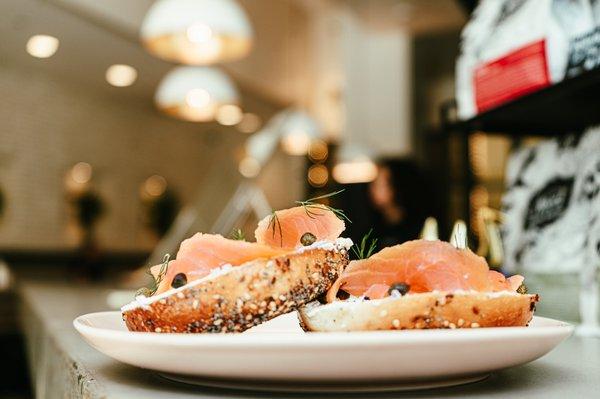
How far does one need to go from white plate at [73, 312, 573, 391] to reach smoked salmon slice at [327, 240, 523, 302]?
10cm

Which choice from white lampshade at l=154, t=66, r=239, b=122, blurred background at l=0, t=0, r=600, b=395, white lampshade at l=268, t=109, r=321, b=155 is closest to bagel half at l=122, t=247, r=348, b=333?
blurred background at l=0, t=0, r=600, b=395

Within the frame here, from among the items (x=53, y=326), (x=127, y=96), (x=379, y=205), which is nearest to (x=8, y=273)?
(x=127, y=96)

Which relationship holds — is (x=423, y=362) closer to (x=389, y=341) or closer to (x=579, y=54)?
(x=389, y=341)

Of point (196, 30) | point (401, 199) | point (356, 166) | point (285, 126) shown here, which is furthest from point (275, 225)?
point (356, 166)

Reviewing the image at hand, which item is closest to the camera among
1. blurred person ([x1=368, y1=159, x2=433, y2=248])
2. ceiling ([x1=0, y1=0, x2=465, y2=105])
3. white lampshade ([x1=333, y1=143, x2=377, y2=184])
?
blurred person ([x1=368, y1=159, x2=433, y2=248])

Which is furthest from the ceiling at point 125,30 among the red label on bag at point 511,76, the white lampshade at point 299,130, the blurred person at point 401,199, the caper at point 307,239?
the caper at point 307,239

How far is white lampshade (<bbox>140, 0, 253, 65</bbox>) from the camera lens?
3.02 meters

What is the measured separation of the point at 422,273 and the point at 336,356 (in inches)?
8.0

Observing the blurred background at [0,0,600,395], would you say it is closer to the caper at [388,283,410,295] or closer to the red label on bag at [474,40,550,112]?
the red label on bag at [474,40,550,112]

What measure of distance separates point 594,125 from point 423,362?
0.93 meters

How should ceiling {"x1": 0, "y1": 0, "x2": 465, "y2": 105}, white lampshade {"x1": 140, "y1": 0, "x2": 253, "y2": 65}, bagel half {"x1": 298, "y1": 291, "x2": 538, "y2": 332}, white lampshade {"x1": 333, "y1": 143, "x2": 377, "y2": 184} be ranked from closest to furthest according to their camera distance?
bagel half {"x1": 298, "y1": 291, "x2": 538, "y2": 332}
white lampshade {"x1": 140, "y1": 0, "x2": 253, "y2": 65}
ceiling {"x1": 0, "y1": 0, "x2": 465, "y2": 105}
white lampshade {"x1": 333, "y1": 143, "x2": 377, "y2": 184}

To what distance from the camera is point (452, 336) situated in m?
0.58

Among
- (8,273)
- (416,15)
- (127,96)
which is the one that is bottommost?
(8,273)

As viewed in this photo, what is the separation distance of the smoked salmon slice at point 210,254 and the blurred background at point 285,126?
629 mm
